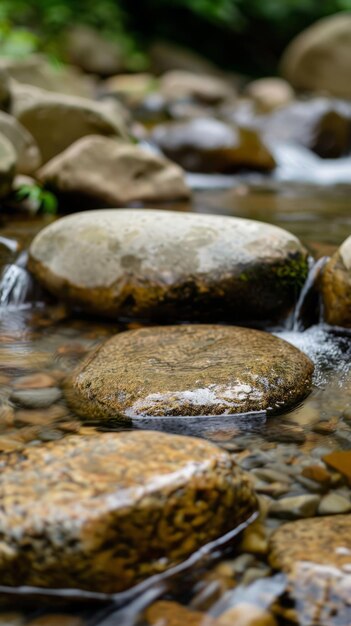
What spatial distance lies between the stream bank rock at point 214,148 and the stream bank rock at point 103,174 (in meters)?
2.58

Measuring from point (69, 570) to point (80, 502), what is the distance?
0.18 meters

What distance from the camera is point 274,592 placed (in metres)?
1.75

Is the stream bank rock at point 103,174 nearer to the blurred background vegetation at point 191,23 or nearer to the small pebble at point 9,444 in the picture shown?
the small pebble at point 9,444

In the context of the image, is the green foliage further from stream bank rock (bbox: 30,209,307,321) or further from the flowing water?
stream bank rock (bbox: 30,209,307,321)

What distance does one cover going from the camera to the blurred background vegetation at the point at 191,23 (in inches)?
694

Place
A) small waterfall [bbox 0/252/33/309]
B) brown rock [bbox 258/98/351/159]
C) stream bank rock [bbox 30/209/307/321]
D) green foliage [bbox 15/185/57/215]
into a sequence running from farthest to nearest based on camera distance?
brown rock [bbox 258/98/351/159]
green foliage [bbox 15/185/57/215]
small waterfall [bbox 0/252/33/309]
stream bank rock [bbox 30/209/307/321]

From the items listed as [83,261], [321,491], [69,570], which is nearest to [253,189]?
[83,261]

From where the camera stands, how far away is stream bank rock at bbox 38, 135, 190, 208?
589 centimetres

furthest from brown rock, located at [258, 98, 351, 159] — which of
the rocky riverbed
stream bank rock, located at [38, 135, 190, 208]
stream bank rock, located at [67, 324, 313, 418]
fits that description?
stream bank rock, located at [67, 324, 313, 418]

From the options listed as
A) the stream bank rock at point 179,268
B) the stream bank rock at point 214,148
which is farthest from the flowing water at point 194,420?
the stream bank rock at point 214,148

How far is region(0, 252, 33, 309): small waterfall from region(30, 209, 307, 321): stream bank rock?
32 centimetres

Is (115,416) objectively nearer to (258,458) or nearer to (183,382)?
(183,382)

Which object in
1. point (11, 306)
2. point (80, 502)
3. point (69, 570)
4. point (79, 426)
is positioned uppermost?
point (80, 502)

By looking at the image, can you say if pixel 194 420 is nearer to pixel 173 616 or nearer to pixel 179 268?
pixel 173 616
